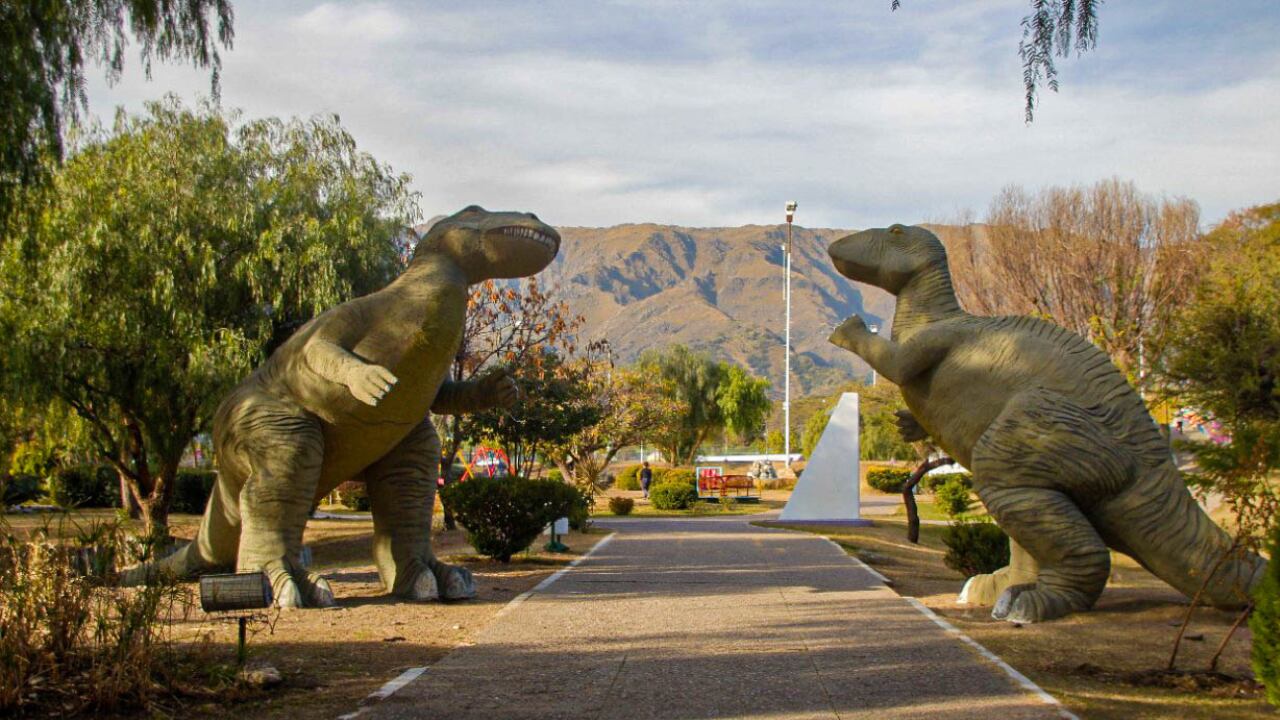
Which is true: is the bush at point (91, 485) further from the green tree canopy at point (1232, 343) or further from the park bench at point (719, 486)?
the green tree canopy at point (1232, 343)

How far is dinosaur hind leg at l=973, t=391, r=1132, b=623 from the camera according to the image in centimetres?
793

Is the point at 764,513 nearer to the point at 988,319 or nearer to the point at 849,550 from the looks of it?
the point at 849,550

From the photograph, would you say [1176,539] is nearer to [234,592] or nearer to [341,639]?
[341,639]

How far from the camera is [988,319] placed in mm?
9094

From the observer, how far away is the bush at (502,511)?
13352 millimetres

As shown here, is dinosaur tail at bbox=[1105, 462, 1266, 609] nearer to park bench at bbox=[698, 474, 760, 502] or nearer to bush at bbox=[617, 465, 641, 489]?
park bench at bbox=[698, 474, 760, 502]

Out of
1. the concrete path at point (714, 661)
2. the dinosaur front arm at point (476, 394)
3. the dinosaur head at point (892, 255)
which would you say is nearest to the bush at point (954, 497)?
the concrete path at point (714, 661)

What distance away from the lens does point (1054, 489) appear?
802 centimetres

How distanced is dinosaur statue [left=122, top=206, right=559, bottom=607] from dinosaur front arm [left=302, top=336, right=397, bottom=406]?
0.02 m

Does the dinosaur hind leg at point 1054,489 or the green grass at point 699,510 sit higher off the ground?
the dinosaur hind leg at point 1054,489

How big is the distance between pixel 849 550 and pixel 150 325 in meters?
10.7

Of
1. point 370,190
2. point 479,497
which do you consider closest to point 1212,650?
point 479,497

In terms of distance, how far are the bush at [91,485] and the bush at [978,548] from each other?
2138 centimetres

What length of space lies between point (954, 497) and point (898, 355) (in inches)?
605
